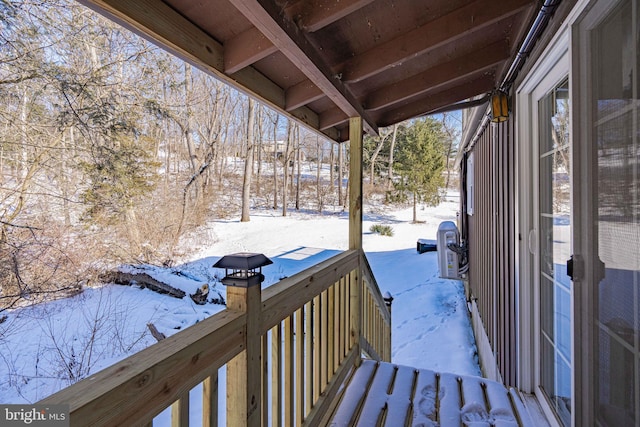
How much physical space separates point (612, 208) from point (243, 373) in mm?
1360

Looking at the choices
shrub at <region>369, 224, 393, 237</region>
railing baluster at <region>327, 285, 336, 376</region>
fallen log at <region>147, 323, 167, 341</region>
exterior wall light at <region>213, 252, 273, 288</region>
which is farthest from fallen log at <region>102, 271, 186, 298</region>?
shrub at <region>369, 224, 393, 237</region>

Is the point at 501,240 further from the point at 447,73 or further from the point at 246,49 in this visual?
the point at 246,49

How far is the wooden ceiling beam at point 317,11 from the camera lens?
136 cm

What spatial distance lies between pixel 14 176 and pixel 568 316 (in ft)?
22.7

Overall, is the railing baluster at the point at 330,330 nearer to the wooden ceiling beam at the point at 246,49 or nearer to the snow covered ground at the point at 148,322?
the wooden ceiling beam at the point at 246,49

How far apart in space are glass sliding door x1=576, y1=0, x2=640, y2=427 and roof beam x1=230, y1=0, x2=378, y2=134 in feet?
3.68

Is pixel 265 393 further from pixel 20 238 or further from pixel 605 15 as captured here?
pixel 20 238

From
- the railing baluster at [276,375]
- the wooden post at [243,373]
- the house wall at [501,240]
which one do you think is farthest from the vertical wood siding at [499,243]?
→ the wooden post at [243,373]

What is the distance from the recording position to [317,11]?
1.43 m

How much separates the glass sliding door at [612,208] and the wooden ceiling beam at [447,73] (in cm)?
109

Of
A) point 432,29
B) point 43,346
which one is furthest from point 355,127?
point 43,346

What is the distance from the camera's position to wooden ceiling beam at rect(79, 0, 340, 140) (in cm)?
113

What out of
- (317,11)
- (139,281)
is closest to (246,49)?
(317,11)

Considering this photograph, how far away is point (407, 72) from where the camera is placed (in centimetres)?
241
